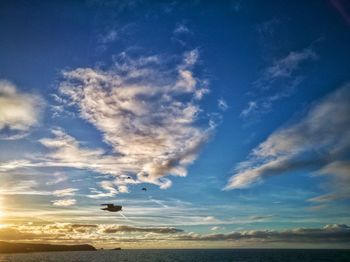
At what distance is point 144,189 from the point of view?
152ft

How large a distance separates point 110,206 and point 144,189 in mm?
5248

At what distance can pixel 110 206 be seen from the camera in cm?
4544
